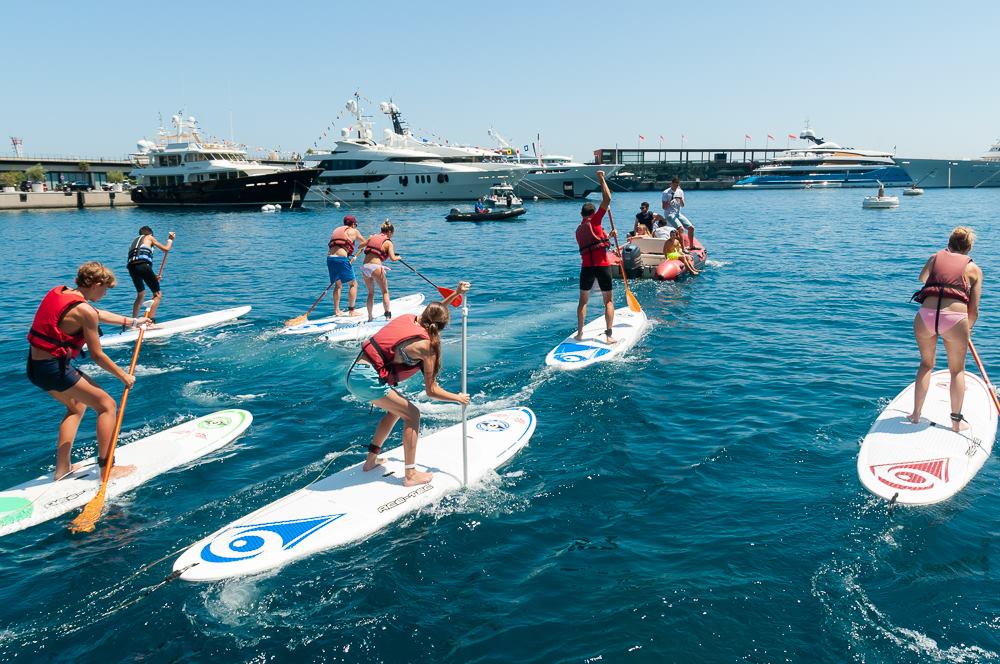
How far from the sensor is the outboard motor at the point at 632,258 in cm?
2127

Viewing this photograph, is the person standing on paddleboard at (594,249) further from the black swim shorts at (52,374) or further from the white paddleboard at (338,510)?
the black swim shorts at (52,374)

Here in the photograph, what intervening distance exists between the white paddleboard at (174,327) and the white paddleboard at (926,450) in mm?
13779

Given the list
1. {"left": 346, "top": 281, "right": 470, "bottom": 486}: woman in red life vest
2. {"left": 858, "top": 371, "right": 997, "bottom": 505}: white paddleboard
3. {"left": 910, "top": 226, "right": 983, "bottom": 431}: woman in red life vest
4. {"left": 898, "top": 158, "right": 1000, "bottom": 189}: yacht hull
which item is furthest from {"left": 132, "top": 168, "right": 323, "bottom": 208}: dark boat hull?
{"left": 898, "top": 158, "right": 1000, "bottom": 189}: yacht hull

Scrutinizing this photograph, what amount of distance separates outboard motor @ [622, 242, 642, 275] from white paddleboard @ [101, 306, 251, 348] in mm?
11431

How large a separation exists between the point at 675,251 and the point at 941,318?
1466 centimetres

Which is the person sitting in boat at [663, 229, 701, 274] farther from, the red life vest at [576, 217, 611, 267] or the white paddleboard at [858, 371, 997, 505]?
the white paddleboard at [858, 371, 997, 505]

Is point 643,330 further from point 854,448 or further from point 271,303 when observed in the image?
point 271,303

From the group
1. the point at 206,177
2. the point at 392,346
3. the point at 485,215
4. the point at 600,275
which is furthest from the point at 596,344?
the point at 206,177

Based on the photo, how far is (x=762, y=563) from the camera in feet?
20.3

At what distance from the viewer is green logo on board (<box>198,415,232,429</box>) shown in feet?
30.5

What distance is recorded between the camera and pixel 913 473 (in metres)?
7.20

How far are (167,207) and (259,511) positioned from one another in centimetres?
7530

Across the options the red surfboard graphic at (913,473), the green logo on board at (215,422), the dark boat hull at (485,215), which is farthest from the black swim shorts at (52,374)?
the dark boat hull at (485,215)

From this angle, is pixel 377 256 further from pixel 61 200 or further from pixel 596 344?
pixel 61 200
